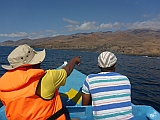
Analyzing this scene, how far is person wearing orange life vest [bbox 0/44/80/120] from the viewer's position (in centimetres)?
295

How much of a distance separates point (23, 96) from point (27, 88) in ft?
0.44

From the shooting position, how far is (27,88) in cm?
295

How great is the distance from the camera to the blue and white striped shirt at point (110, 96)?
3.44 m

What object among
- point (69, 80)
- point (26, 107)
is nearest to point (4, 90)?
point (26, 107)

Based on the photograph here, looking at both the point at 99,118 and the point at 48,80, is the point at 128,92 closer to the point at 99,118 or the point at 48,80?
the point at 99,118

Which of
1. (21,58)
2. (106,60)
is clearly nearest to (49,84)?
(21,58)

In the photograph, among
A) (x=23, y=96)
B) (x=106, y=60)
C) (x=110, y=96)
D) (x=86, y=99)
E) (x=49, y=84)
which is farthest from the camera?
(x=86, y=99)

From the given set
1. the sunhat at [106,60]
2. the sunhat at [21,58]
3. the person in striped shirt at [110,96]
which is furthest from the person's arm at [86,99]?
the sunhat at [21,58]

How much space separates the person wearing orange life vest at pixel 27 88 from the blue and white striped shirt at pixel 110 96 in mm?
717

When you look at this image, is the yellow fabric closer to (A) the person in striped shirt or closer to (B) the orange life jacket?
(B) the orange life jacket

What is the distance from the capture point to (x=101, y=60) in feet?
12.3

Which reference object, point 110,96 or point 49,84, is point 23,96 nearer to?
point 49,84

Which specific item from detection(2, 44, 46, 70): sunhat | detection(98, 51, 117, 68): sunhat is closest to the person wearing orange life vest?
detection(2, 44, 46, 70): sunhat

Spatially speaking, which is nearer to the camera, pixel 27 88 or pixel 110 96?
pixel 27 88
